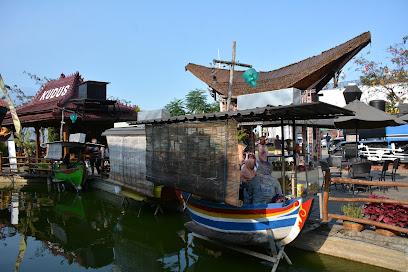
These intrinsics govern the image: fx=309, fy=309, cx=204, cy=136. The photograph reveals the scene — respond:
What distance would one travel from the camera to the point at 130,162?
404 inches

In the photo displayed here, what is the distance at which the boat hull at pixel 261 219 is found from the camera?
5688 millimetres

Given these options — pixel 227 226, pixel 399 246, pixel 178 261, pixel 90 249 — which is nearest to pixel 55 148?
pixel 90 249

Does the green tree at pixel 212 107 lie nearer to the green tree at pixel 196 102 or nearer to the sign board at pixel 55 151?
the green tree at pixel 196 102

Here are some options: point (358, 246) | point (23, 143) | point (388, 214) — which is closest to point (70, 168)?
point (23, 143)

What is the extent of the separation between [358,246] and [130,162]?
704 centimetres

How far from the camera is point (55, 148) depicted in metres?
15.2

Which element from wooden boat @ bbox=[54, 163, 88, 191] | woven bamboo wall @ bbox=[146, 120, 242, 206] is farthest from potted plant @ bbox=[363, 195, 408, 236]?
wooden boat @ bbox=[54, 163, 88, 191]

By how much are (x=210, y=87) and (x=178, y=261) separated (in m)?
13.5

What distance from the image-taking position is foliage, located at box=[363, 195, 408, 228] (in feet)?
18.9

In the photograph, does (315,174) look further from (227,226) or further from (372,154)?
(372,154)

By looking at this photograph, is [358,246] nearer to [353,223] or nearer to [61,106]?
[353,223]

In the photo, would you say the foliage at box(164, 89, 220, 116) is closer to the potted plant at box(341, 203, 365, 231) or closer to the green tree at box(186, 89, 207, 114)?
the green tree at box(186, 89, 207, 114)

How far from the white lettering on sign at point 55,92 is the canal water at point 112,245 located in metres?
10.0

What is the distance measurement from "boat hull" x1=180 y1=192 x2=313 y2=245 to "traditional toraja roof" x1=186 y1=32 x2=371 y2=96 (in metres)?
6.11
